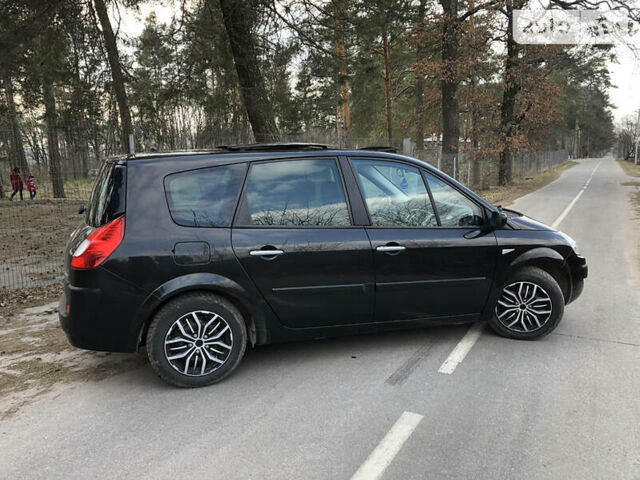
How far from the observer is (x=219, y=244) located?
11.9ft

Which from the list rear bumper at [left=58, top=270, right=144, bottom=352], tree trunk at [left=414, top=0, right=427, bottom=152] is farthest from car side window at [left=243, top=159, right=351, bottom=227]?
tree trunk at [left=414, top=0, right=427, bottom=152]

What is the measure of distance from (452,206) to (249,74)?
8.72 m

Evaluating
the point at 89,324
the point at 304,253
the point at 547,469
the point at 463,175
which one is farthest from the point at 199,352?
the point at 463,175

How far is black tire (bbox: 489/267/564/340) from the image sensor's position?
4457 mm

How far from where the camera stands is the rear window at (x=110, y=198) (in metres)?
3.54

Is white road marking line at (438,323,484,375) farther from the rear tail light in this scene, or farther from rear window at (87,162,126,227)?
rear window at (87,162,126,227)

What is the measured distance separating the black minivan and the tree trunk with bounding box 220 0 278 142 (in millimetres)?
8052

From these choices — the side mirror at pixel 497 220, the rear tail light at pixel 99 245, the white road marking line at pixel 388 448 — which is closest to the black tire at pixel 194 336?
the rear tail light at pixel 99 245

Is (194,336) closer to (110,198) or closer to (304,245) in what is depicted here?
(304,245)

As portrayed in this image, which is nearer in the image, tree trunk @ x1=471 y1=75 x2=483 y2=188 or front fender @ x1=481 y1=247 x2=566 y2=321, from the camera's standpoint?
front fender @ x1=481 y1=247 x2=566 y2=321

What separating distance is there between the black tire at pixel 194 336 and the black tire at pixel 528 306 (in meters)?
2.44

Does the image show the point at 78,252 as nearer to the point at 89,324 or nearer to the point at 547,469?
the point at 89,324

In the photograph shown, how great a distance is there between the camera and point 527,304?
4469 millimetres

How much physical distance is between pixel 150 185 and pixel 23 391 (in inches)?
74.5
